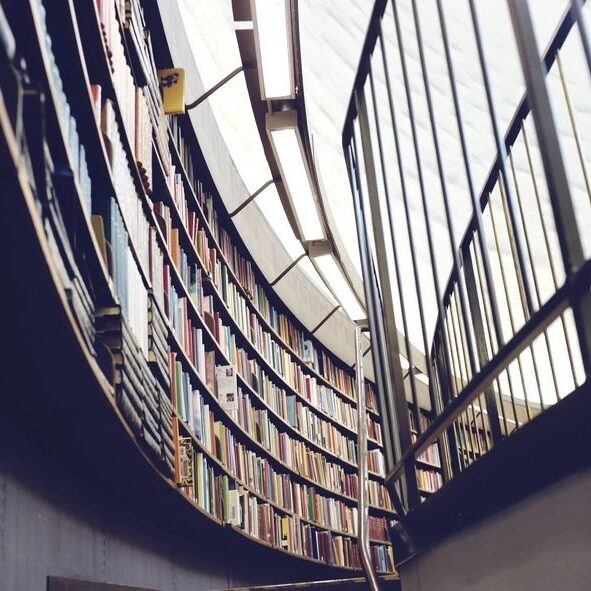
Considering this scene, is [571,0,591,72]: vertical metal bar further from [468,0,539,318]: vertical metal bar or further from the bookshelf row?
the bookshelf row

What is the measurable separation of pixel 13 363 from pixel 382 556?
4.79 m

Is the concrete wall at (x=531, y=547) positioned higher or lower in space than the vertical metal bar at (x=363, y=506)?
lower

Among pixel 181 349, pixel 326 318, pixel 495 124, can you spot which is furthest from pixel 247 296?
pixel 495 124

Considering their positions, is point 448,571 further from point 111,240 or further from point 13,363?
point 111,240

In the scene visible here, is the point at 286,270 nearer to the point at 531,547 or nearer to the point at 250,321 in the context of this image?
the point at 250,321

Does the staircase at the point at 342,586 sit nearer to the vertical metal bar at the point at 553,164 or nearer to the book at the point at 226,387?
the book at the point at 226,387

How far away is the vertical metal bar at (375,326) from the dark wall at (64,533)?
75cm

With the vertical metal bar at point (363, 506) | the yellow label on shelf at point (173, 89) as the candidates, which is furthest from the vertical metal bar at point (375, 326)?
the yellow label on shelf at point (173, 89)

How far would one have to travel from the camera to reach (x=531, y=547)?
99cm

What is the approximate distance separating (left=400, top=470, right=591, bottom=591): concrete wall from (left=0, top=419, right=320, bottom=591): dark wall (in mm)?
858

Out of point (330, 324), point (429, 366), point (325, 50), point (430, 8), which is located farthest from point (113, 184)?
point (430, 8)

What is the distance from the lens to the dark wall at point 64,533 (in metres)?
1.64

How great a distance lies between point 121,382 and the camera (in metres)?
1.71

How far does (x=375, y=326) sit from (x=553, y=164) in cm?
102
